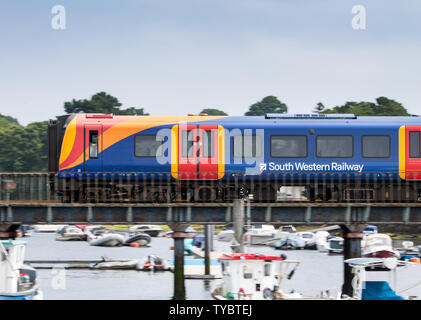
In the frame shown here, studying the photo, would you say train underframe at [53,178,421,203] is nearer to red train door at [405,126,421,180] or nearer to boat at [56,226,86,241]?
red train door at [405,126,421,180]

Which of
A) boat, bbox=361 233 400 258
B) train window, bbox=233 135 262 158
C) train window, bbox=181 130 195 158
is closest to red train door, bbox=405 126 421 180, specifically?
train window, bbox=233 135 262 158

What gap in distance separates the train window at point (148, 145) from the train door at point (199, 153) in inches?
46.1

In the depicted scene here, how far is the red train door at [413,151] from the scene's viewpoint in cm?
3794

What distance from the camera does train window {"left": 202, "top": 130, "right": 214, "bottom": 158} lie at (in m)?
37.4

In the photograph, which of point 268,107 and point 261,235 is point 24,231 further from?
point 268,107

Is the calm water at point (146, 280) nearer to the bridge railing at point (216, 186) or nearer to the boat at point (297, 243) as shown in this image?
the boat at point (297, 243)

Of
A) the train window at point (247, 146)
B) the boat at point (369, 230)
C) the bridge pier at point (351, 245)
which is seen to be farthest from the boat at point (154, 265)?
the boat at point (369, 230)

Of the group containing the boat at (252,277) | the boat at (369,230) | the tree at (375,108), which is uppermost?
the tree at (375,108)

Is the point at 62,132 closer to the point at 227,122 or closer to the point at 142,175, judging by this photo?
the point at 142,175

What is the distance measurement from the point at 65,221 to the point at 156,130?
6898 mm

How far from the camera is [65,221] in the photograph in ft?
123
